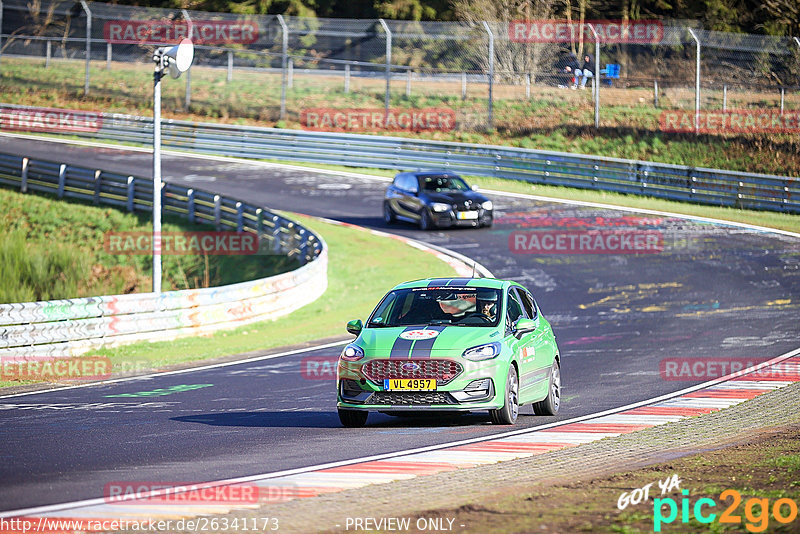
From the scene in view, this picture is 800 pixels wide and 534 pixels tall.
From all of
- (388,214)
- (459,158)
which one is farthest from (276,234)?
(459,158)

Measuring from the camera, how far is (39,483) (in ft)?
27.5

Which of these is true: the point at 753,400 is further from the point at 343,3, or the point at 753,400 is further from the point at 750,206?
the point at 343,3

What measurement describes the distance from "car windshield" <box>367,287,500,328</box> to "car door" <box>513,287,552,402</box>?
482 mm

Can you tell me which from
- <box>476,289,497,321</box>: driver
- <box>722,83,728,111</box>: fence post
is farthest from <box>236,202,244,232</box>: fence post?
<box>476,289,497,321</box>: driver

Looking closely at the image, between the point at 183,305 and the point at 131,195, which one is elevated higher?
the point at 183,305

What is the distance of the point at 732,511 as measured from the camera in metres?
6.53

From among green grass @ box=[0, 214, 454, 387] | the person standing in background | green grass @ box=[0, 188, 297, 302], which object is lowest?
green grass @ box=[0, 188, 297, 302]

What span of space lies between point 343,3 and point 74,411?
57.1 meters

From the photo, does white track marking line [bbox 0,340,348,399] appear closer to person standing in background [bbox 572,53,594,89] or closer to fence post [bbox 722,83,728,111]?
fence post [bbox 722,83,728,111]

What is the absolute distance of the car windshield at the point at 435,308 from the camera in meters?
11.6

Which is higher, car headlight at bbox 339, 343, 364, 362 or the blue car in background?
car headlight at bbox 339, 343, 364, 362

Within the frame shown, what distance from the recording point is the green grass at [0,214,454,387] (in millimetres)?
18250

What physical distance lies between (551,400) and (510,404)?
49.2 inches

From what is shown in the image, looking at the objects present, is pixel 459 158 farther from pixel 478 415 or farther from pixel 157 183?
pixel 478 415
